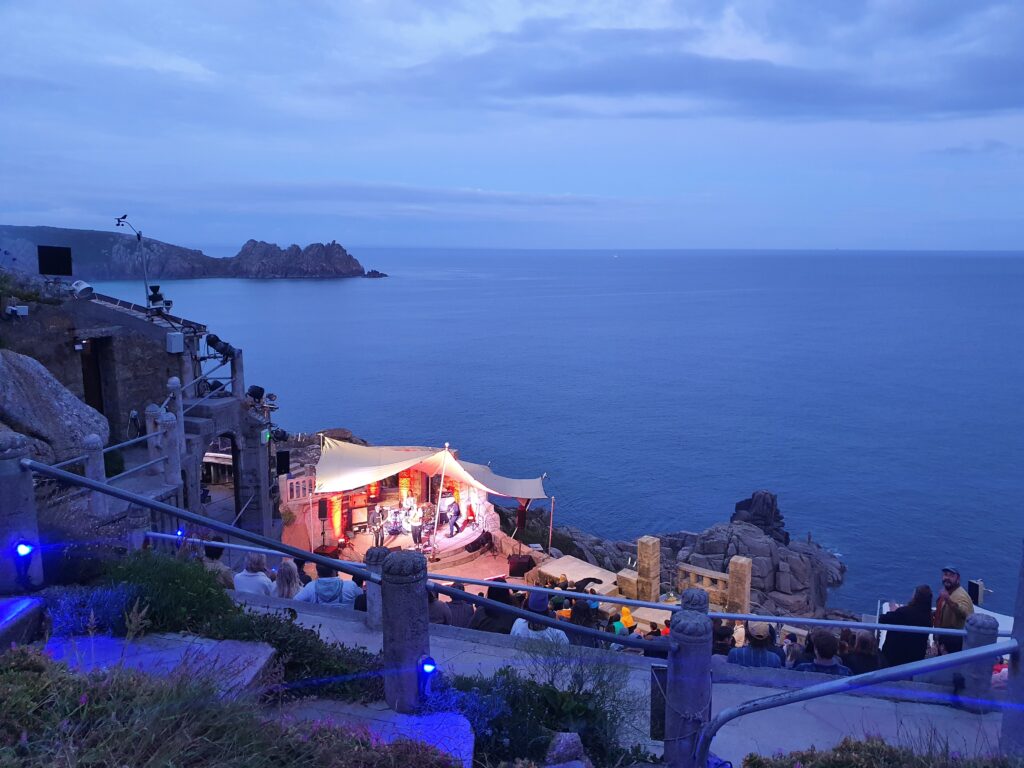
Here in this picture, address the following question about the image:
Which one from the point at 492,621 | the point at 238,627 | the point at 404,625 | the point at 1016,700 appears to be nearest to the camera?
the point at 1016,700

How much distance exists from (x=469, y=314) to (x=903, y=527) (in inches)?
3586

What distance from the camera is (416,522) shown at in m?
16.4

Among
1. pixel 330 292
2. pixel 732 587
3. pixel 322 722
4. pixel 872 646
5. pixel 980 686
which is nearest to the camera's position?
pixel 322 722

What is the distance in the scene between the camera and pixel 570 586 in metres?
12.2

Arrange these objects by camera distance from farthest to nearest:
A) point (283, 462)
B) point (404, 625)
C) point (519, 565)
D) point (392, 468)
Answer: point (283, 462) < point (392, 468) < point (519, 565) < point (404, 625)

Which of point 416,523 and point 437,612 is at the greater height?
point 437,612

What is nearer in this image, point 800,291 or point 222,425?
point 222,425

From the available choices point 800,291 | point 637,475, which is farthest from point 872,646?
point 800,291

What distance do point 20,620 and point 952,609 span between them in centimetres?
758

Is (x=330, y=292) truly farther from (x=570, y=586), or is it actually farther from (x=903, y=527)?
(x=570, y=586)

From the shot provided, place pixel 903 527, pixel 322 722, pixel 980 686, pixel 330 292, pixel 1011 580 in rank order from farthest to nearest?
pixel 330 292 → pixel 903 527 → pixel 1011 580 → pixel 980 686 → pixel 322 722

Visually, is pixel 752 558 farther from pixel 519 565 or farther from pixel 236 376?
pixel 236 376

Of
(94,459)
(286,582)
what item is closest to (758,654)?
(286,582)

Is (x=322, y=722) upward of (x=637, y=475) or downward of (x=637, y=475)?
upward
